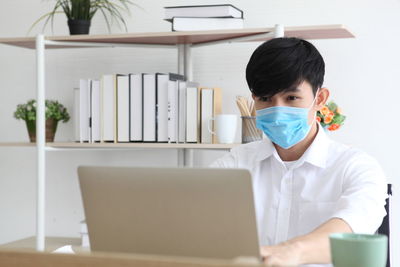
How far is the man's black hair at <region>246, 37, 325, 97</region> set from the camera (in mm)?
1710

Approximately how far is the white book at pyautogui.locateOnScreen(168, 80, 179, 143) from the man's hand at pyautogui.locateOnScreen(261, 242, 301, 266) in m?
1.50

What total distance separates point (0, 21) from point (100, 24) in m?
0.56

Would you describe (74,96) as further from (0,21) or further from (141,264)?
(141,264)

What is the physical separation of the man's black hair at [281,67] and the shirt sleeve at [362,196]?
0.25 meters

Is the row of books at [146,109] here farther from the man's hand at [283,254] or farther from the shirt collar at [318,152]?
the man's hand at [283,254]

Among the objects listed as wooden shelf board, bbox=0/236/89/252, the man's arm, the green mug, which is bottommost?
wooden shelf board, bbox=0/236/89/252

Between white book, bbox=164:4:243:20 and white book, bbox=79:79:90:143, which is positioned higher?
white book, bbox=164:4:243:20

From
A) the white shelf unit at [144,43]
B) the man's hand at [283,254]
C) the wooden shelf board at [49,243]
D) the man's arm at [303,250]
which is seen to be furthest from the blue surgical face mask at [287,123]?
the wooden shelf board at [49,243]

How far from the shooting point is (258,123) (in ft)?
6.07

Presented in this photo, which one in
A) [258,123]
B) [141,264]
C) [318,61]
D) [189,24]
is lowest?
[141,264]

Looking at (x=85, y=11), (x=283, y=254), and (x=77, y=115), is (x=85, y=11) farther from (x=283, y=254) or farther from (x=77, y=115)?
(x=283, y=254)

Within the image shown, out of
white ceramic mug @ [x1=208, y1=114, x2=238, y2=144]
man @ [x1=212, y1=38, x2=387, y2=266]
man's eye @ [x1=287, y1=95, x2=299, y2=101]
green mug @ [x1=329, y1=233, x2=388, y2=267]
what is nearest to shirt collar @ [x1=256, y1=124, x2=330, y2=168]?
man @ [x1=212, y1=38, x2=387, y2=266]

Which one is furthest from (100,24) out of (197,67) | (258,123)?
(258,123)

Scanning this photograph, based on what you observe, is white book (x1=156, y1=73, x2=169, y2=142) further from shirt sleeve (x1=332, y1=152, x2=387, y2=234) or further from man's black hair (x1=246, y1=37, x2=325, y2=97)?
shirt sleeve (x1=332, y1=152, x2=387, y2=234)
